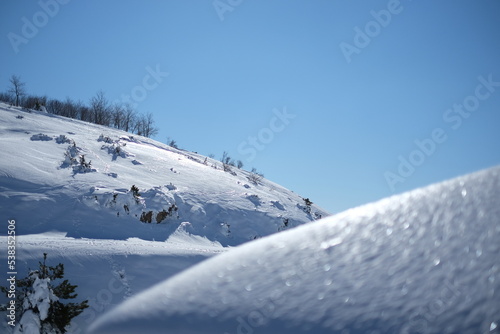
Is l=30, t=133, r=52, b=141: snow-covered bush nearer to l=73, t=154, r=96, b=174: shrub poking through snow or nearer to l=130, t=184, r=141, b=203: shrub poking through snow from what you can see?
l=73, t=154, r=96, b=174: shrub poking through snow

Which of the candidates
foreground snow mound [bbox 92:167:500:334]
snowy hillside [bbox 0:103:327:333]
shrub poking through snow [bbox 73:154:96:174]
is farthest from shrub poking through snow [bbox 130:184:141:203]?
foreground snow mound [bbox 92:167:500:334]

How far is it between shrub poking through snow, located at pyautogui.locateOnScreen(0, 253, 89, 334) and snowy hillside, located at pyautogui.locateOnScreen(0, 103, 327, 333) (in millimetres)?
167

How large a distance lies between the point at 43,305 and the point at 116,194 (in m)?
3.54

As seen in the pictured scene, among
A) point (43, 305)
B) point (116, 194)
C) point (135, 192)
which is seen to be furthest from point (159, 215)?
point (43, 305)

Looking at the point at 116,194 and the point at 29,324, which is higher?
the point at 116,194

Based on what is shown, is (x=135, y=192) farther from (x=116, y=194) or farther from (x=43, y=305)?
(x=43, y=305)

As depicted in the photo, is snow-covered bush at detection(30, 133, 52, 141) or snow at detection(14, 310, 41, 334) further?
snow-covered bush at detection(30, 133, 52, 141)

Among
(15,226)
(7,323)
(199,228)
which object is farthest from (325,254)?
(199,228)

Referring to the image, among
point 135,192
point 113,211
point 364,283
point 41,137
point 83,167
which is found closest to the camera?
point 364,283

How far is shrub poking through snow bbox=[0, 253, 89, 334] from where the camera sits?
298 centimetres

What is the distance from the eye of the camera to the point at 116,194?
254 inches

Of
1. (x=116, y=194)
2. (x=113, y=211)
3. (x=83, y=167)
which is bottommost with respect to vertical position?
(x=113, y=211)

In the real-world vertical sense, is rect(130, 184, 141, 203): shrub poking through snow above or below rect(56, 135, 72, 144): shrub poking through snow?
below

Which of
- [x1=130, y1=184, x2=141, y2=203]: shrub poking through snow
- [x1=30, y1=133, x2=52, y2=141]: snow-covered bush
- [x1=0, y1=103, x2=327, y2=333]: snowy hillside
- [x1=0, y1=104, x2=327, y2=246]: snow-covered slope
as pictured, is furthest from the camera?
[x1=30, y1=133, x2=52, y2=141]: snow-covered bush
